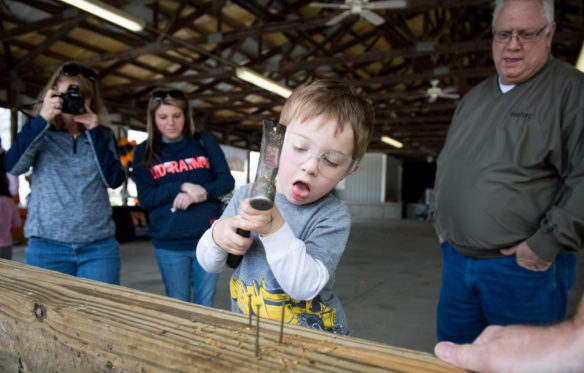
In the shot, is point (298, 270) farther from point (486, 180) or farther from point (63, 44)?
point (63, 44)

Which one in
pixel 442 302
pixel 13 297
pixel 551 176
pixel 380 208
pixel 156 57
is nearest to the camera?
pixel 13 297

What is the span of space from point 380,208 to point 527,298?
60.8 ft

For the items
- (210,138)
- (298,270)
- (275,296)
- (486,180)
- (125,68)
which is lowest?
(275,296)

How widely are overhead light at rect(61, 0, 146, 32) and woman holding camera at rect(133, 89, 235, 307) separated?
13.6ft

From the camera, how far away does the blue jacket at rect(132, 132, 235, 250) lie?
206 cm

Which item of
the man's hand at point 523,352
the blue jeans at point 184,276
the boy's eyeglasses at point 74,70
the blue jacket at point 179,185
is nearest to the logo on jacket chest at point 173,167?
the blue jacket at point 179,185

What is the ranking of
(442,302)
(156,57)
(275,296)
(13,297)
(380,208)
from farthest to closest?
1. (380,208)
2. (156,57)
3. (442,302)
4. (275,296)
5. (13,297)

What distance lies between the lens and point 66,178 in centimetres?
177

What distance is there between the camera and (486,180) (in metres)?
1.41

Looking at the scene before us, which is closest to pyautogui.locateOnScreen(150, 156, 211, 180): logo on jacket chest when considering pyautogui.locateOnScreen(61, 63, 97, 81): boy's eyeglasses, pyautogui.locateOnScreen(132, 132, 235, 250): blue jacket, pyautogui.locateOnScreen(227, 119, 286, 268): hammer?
pyautogui.locateOnScreen(132, 132, 235, 250): blue jacket

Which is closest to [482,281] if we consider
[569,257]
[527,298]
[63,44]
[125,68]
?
[527,298]

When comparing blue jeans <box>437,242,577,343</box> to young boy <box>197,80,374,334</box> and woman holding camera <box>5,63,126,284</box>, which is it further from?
woman holding camera <box>5,63,126,284</box>

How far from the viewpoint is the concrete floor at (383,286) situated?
128 inches

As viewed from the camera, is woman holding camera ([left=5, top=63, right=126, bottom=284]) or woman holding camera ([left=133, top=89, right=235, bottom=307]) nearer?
woman holding camera ([left=5, top=63, right=126, bottom=284])
